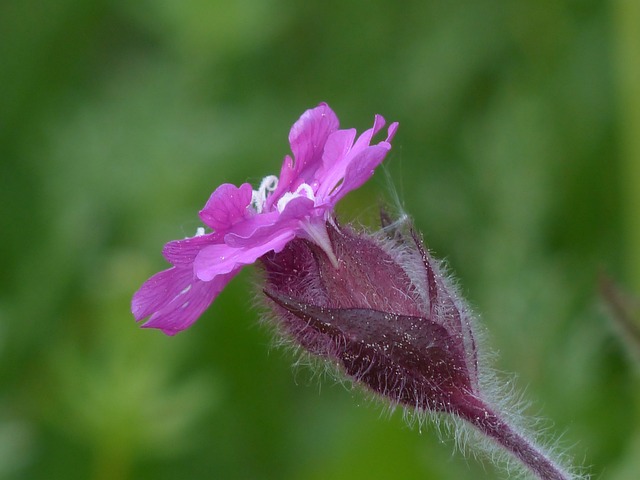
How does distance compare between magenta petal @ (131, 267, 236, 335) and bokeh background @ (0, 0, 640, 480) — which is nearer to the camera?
magenta petal @ (131, 267, 236, 335)

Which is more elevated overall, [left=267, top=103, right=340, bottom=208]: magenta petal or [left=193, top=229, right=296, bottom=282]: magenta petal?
[left=267, top=103, right=340, bottom=208]: magenta petal

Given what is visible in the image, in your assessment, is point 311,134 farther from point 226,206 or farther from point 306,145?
point 226,206

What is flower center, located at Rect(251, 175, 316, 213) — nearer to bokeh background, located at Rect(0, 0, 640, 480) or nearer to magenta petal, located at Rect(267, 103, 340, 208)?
magenta petal, located at Rect(267, 103, 340, 208)

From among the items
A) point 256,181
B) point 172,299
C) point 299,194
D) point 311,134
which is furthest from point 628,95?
point 172,299

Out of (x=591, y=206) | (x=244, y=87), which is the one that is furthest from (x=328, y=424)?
(x=244, y=87)

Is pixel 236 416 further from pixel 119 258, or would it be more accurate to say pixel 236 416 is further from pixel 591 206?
pixel 591 206

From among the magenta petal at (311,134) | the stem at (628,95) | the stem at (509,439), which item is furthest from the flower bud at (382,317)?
the stem at (628,95)

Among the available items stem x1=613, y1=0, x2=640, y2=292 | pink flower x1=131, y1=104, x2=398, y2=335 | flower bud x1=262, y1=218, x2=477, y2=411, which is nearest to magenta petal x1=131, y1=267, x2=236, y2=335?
pink flower x1=131, y1=104, x2=398, y2=335
